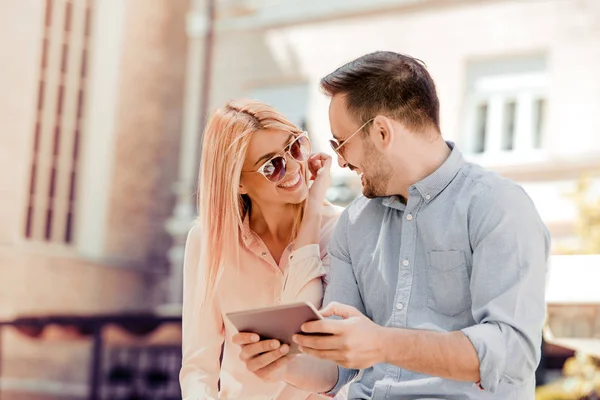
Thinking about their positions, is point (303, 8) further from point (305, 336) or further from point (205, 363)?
point (305, 336)

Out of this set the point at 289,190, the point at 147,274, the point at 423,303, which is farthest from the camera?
the point at 147,274

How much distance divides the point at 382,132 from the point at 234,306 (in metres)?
0.80

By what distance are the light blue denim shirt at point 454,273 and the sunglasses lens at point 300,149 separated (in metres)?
0.41

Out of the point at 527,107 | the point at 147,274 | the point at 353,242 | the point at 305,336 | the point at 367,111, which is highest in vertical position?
the point at 527,107

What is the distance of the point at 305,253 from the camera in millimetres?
2412

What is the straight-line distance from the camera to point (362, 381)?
202cm

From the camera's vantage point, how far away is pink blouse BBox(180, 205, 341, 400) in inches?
95.7

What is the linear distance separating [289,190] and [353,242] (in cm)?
46

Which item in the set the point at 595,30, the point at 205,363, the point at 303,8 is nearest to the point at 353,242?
the point at 205,363

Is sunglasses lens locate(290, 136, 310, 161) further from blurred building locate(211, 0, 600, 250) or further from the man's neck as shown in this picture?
blurred building locate(211, 0, 600, 250)

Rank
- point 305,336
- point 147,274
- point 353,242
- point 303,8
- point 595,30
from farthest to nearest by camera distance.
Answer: point 147,274 → point 303,8 → point 595,30 → point 353,242 → point 305,336

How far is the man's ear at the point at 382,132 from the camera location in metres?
1.95

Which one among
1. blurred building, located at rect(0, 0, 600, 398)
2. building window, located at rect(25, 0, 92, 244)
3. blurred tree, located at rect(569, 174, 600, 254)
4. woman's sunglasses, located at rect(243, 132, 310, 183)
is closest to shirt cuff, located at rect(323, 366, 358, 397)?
woman's sunglasses, located at rect(243, 132, 310, 183)

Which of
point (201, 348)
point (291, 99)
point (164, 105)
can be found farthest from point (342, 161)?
point (164, 105)
